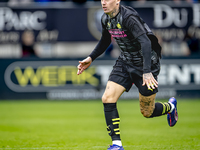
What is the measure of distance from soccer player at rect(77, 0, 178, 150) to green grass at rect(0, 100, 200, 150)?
711 millimetres

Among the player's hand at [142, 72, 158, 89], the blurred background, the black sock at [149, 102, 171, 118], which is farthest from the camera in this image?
the blurred background

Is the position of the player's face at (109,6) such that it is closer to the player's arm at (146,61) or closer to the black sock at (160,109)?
the player's arm at (146,61)

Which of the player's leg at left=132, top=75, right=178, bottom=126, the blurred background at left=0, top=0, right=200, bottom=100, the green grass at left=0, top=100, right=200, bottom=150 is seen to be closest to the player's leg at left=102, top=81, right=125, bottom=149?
the player's leg at left=132, top=75, right=178, bottom=126

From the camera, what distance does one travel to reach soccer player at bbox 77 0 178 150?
Answer: 5.20m

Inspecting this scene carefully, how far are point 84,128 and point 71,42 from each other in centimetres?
675

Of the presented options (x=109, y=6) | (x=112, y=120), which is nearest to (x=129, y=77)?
(x=112, y=120)

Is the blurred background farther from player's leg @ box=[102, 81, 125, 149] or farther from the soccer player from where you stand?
player's leg @ box=[102, 81, 125, 149]

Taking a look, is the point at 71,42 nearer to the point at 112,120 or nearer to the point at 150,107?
the point at 150,107

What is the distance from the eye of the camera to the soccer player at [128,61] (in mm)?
5199

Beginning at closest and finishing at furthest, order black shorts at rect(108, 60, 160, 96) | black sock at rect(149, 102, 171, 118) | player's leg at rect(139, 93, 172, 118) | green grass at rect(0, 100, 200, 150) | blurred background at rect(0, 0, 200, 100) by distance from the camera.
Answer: black shorts at rect(108, 60, 160, 96) → player's leg at rect(139, 93, 172, 118) → black sock at rect(149, 102, 171, 118) → green grass at rect(0, 100, 200, 150) → blurred background at rect(0, 0, 200, 100)

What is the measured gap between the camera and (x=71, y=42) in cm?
1454

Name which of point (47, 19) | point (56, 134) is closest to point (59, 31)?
point (47, 19)

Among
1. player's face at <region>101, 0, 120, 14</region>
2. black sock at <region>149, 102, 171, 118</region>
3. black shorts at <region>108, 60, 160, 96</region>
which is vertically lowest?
black sock at <region>149, 102, 171, 118</region>

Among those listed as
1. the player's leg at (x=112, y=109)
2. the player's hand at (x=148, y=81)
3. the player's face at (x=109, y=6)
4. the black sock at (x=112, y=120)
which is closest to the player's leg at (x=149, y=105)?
the player's leg at (x=112, y=109)
